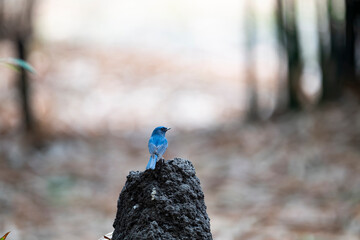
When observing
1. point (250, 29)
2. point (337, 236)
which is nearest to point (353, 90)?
point (250, 29)

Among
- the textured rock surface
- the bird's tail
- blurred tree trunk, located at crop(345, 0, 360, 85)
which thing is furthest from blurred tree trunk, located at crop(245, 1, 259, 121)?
the bird's tail

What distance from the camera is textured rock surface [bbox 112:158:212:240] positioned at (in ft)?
6.11

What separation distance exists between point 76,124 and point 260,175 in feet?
10.3

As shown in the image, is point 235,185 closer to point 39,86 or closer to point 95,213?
point 95,213

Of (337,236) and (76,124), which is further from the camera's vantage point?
(76,124)

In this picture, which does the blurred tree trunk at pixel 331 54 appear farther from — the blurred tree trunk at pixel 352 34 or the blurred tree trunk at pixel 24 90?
the blurred tree trunk at pixel 24 90

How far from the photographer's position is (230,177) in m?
5.79

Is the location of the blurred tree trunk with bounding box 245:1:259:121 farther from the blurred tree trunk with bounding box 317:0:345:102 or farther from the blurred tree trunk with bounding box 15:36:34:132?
the blurred tree trunk with bounding box 15:36:34:132

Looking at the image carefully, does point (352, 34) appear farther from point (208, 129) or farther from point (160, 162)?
point (160, 162)

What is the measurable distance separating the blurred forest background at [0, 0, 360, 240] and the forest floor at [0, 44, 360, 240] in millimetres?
17

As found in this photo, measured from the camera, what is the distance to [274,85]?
930cm

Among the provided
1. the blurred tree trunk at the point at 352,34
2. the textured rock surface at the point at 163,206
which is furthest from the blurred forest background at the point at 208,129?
the textured rock surface at the point at 163,206

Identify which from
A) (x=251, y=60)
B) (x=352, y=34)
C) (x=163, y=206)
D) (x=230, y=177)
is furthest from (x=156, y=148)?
(x=251, y=60)

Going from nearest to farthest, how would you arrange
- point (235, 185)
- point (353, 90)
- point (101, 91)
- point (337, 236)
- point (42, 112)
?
point (337, 236) < point (235, 185) < point (353, 90) < point (42, 112) < point (101, 91)
